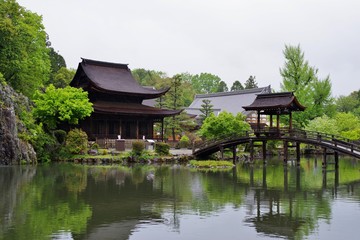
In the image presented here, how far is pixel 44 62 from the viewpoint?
166 ft

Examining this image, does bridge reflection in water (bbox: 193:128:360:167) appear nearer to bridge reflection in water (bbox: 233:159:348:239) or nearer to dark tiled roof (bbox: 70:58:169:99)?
bridge reflection in water (bbox: 233:159:348:239)

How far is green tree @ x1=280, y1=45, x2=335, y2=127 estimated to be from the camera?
59188mm

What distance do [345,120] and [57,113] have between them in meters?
38.7

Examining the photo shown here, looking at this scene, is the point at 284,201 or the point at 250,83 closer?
the point at 284,201

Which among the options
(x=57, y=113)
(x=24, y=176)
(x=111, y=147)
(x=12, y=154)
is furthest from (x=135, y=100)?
(x=24, y=176)

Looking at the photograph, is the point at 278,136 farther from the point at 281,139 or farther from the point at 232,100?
the point at 232,100

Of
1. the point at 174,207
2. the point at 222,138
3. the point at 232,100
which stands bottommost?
the point at 174,207

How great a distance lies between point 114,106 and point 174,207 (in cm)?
3157

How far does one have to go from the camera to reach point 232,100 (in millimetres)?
81375

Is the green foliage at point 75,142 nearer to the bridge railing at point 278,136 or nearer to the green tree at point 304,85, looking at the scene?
the bridge railing at point 278,136

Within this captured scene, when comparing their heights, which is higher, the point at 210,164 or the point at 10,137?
the point at 10,137

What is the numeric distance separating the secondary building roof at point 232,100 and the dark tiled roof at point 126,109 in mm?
26278

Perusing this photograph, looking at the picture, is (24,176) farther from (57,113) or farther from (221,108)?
(221,108)

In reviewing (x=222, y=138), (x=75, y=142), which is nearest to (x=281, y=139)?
(x=222, y=138)
